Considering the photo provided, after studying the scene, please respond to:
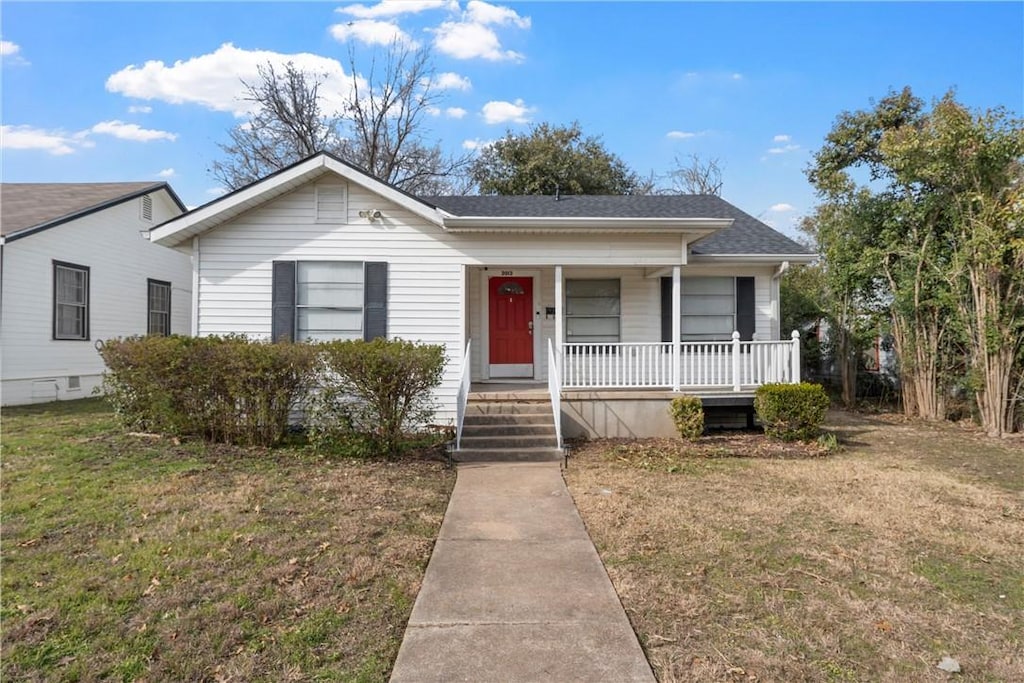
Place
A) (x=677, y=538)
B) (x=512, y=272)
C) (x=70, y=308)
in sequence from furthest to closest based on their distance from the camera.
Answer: (x=70, y=308), (x=512, y=272), (x=677, y=538)

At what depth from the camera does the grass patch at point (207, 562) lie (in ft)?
9.20

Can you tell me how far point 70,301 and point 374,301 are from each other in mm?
8321

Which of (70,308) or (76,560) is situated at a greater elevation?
(70,308)

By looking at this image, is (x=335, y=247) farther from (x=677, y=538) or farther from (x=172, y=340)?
(x=677, y=538)

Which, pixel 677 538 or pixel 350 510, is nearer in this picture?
pixel 677 538

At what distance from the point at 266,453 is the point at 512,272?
5527mm

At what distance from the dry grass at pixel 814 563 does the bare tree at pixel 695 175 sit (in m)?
25.7

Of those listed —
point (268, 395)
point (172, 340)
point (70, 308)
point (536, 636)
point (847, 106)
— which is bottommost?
point (536, 636)

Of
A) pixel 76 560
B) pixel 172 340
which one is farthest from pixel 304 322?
pixel 76 560

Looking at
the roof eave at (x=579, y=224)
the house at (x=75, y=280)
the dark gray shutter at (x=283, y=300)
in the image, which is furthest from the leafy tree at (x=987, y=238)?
the house at (x=75, y=280)

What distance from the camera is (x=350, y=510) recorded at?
16.8 feet

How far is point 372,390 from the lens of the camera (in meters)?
7.00

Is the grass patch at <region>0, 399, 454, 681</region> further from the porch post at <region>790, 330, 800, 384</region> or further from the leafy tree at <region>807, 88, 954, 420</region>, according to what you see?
the leafy tree at <region>807, 88, 954, 420</region>

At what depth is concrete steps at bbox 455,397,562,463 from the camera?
7.53 m
